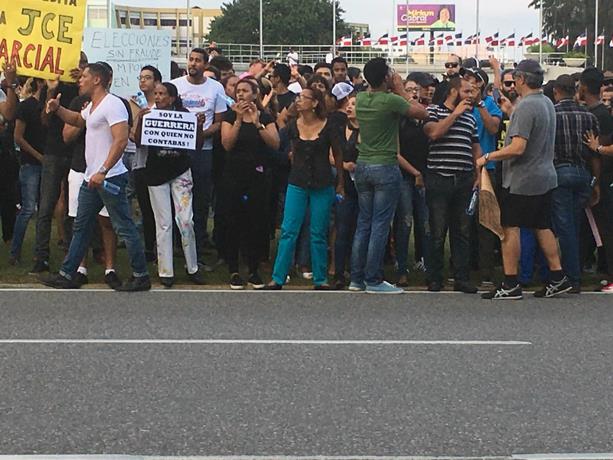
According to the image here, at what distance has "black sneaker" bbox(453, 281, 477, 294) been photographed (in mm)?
10346

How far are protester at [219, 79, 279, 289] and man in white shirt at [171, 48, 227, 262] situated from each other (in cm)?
91

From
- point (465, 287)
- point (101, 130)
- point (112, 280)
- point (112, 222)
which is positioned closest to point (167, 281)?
point (112, 280)

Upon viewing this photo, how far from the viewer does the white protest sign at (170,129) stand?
10.4 m

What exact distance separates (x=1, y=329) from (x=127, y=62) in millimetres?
5171

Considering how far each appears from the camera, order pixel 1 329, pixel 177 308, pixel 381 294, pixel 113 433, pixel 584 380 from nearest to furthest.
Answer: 1. pixel 113 433
2. pixel 584 380
3. pixel 1 329
4. pixel 177 308
5. pixel 381 294

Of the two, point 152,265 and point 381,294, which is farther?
point 152,265

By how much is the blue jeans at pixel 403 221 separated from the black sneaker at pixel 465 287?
0.69m

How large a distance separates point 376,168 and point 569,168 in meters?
1.86

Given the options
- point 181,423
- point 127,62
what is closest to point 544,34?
point 127,62

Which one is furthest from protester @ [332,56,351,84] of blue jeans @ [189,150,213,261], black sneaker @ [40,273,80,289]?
black sneaker @ [40,273,80,289]

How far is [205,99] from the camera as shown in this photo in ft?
38.6

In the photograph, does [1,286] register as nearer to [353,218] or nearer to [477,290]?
[353,218]

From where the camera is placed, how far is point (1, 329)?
27.3 feet

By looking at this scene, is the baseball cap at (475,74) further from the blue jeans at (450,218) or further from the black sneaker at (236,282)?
the black sneaker at (236,282)
